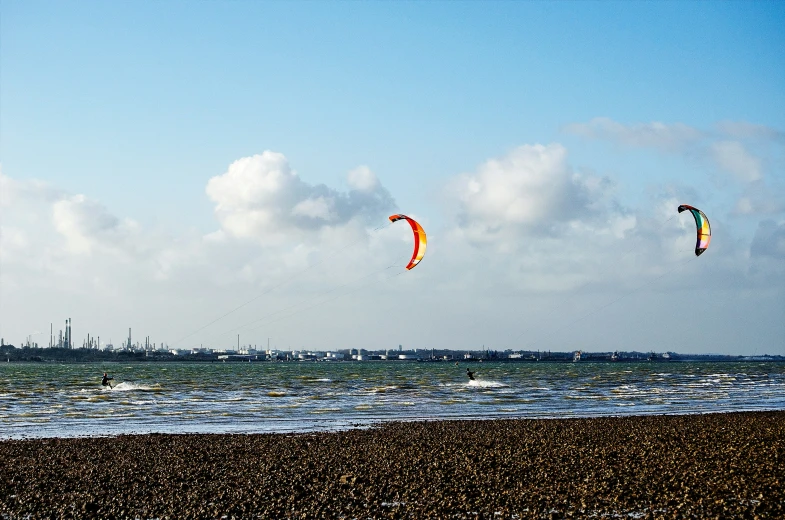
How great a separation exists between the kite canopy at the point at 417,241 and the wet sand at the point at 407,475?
40.2 feet

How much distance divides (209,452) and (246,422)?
883cm

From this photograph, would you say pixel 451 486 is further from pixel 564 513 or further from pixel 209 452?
pixel 209 452

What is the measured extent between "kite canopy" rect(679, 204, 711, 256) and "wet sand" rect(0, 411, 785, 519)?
1128 cm

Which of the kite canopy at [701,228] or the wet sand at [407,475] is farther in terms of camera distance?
the kite canopy at [701,228]

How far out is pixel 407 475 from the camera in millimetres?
14867

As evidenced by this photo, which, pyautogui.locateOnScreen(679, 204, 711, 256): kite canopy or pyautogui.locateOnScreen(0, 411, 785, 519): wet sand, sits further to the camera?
pyautogui.locateOnScreen(679, 204, 711, 256): kite canopy

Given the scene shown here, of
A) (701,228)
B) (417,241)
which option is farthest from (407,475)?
(701,228)

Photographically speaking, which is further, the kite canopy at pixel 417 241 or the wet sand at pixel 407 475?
the kite canopy at pixel 417 241

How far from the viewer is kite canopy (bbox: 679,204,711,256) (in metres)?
31.6

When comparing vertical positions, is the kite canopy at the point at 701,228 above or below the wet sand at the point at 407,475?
above

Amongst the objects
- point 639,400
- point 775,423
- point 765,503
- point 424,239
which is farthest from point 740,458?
point 639,400

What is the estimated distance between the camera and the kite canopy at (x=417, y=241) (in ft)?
109

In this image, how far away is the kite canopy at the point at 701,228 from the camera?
3156cm

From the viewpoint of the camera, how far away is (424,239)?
109 feet
